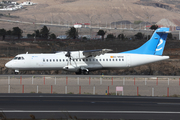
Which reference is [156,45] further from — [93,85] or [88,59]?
[93,85]

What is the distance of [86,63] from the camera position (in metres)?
40.1

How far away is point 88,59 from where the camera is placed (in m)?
40.2

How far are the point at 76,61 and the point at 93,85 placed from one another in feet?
27.4

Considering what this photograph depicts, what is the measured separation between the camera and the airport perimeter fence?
2906 centimetres

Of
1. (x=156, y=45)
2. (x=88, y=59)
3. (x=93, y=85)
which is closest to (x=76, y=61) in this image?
(x=88, y=59)

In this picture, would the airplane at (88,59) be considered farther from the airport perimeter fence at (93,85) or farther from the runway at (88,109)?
the runway at (88,109)

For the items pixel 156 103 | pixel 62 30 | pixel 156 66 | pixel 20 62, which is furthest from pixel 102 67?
pixel 62 30

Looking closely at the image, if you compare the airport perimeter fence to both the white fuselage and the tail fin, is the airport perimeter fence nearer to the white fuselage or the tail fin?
the white fuselage

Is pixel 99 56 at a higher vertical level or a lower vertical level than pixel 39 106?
higher

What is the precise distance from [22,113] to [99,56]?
24581mm

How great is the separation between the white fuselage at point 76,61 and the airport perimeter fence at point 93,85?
3246 mm

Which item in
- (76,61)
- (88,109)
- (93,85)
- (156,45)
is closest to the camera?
(88,109)

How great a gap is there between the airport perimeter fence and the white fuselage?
3.25 meters

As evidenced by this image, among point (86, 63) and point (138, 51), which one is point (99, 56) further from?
point (138, 51)
